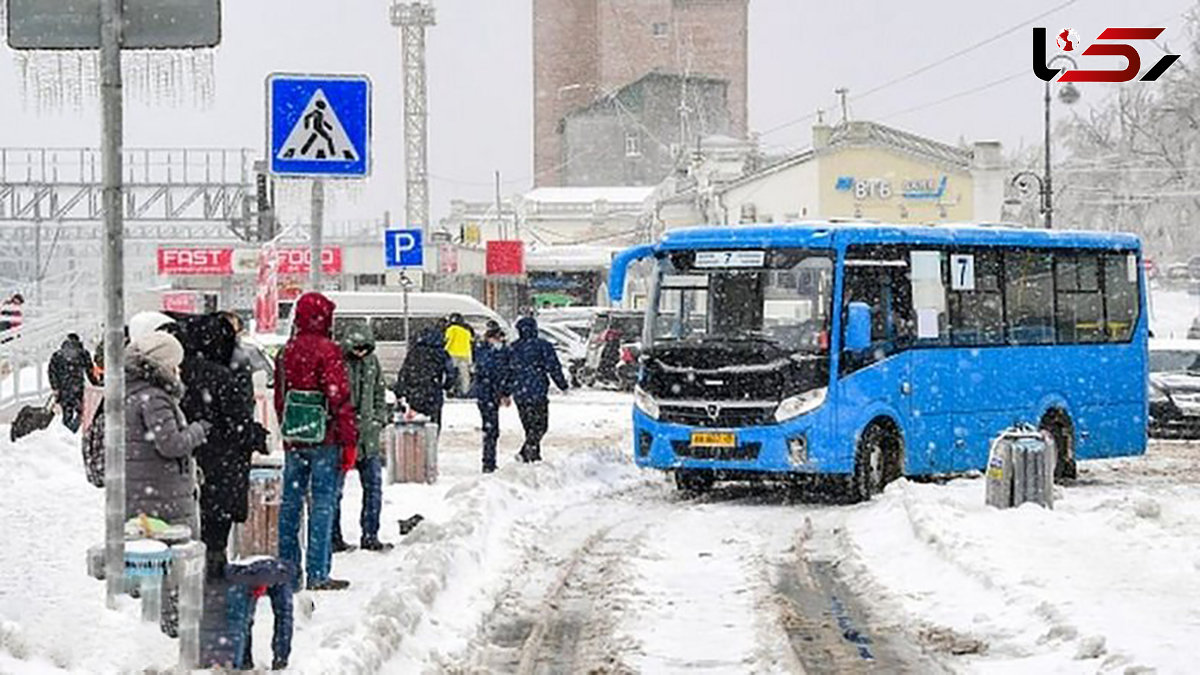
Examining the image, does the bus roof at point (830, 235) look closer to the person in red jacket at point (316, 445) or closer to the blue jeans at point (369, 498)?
the blue jeans at point (369, 498)

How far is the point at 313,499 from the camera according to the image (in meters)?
13.2

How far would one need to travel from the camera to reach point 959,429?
22.2 metres

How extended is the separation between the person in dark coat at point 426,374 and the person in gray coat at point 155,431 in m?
13.9

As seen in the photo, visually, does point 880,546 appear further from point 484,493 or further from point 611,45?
point 611,45

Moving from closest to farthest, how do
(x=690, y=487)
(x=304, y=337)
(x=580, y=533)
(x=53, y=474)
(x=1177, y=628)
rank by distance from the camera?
(x=1177, y=628) → (x=304, y=337) → (x=580, y=533) → (x=53, y=474) → (x=690, y=487)

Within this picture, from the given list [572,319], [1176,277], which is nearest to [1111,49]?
[572,319]

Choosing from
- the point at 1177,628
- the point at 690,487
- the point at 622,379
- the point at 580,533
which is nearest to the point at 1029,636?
the point at 1177,628

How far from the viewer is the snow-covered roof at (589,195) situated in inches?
4139

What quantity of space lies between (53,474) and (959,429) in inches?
367

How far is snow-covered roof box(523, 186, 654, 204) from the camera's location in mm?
105125

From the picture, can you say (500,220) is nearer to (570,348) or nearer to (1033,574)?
(570,348)

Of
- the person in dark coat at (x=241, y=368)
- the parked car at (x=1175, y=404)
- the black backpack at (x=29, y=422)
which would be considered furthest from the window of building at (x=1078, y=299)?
the person in dark coat at (x=241, y=368)

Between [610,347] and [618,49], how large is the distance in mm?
68190

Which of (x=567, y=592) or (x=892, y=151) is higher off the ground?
(x=892, y=151)
